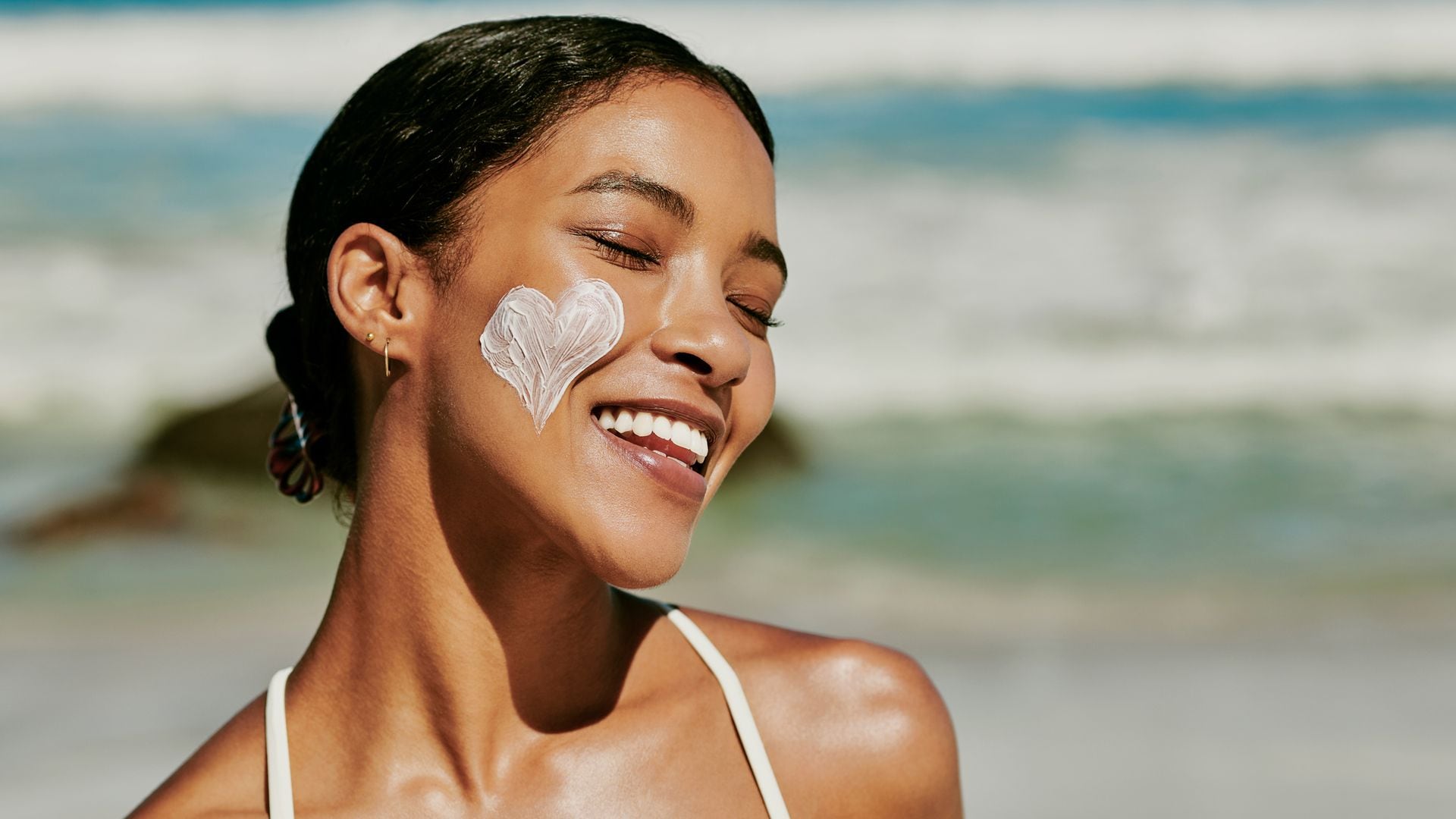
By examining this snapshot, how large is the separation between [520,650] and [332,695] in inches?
12.2

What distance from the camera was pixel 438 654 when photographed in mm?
2125

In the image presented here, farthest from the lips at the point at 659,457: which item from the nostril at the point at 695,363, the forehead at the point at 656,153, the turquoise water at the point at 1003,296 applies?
the turquoise water at the point at 1003,296

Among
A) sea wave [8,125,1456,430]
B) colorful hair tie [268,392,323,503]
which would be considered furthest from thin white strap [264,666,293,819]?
sea wave [8,125,1456,430]

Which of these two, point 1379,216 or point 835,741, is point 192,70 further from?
point 835,741

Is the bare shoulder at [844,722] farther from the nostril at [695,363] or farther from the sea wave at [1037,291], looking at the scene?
the sea wave at [1037,291]

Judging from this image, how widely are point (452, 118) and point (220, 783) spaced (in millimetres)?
1082

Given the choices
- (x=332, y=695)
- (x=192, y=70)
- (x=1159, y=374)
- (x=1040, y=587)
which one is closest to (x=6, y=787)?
(x=332, y=695)

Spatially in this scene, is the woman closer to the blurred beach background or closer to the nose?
the nose

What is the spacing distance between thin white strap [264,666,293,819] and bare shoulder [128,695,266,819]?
24mm

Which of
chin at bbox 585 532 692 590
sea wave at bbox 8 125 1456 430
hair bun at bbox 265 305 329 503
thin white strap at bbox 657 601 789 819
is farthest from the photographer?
sea wave at bbox 8 125 1456 430

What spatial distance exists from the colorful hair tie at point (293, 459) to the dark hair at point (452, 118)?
0.19 meters

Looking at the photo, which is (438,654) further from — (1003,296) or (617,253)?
(1003,296)

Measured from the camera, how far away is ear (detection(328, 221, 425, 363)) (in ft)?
6.82

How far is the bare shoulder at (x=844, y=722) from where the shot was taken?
2.27 metres
